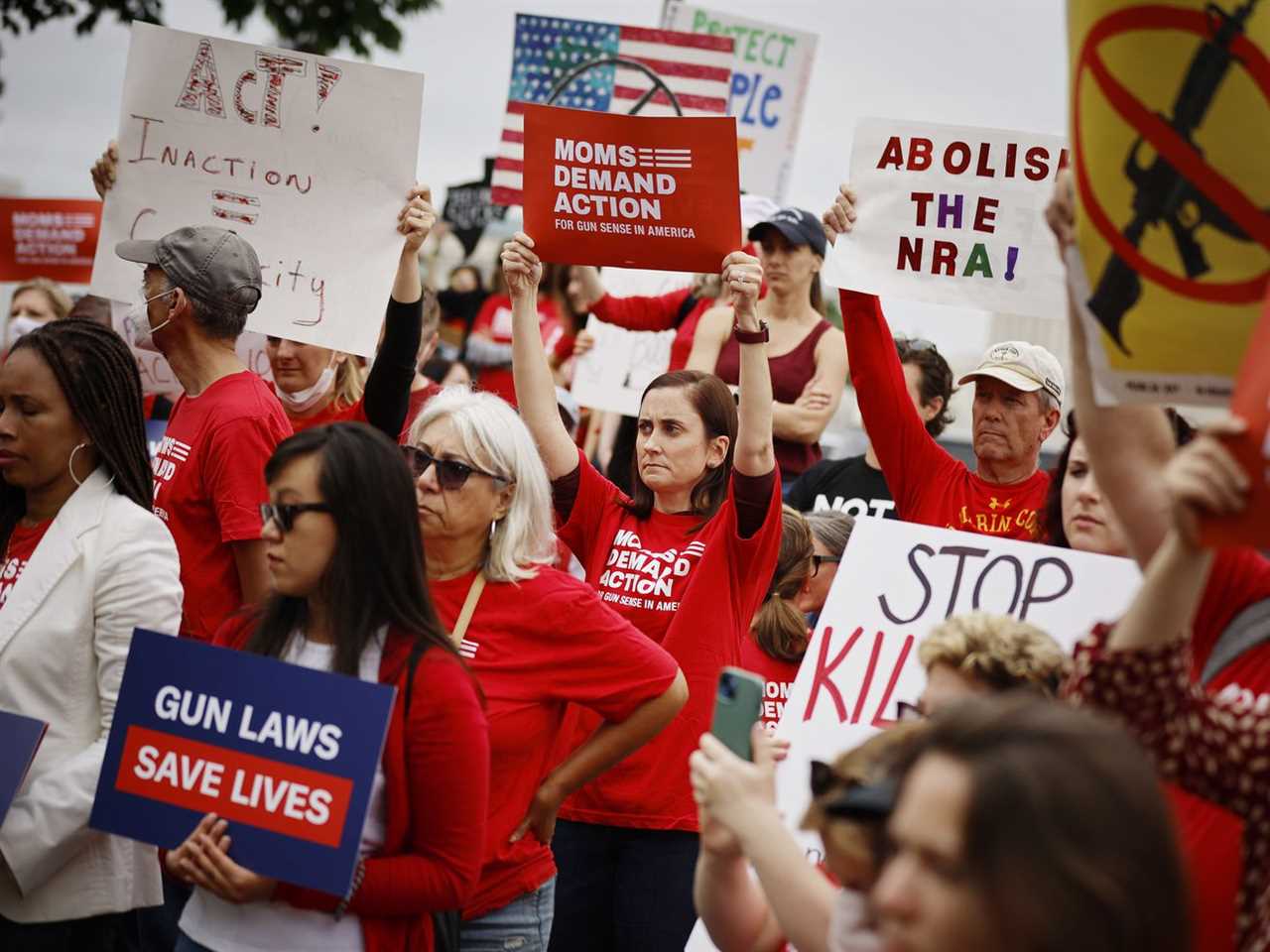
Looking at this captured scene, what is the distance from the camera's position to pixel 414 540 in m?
3.05

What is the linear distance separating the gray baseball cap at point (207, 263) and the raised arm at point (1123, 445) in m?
2.51

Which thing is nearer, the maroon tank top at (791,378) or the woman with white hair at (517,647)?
the woman with white hair at (517,647)

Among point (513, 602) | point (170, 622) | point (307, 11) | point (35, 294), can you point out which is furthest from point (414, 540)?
point (307, 11)

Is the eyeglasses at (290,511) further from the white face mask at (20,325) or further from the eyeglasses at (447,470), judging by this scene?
the white face mask at (20,325)

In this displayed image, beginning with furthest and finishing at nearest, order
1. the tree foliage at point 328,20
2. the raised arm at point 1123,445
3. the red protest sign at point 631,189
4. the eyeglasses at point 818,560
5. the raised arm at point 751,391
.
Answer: the tree foliage at point 328,20 → the eyeglasses at point 818,560 → the red protest sign at point 631,189 → the raised arm at point 751,391 → the raised arm at point 1123,445

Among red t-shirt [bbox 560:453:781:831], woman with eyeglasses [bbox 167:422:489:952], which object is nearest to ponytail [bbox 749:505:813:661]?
red t-shirt [bbox 560:453:781:831]

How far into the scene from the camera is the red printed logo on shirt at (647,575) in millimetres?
4566

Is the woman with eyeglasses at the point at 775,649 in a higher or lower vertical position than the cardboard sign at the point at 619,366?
lower

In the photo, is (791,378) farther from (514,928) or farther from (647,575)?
(514,928)

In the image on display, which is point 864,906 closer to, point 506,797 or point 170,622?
point 506,797

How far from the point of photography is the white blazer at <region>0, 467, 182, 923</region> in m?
3.38

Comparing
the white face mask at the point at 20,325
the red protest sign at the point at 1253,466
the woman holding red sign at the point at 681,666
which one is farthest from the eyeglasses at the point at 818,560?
the white face mask at the point at 20,325

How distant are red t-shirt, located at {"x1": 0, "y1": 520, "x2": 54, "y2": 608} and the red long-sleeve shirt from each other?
3.76ft

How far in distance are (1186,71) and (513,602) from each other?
1.79 m
